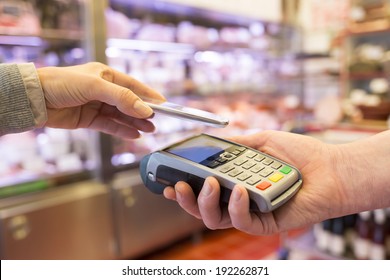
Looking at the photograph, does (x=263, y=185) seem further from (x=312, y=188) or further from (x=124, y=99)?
(x=124, y=99)

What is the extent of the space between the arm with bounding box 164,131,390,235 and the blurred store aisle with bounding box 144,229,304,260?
4.75ft

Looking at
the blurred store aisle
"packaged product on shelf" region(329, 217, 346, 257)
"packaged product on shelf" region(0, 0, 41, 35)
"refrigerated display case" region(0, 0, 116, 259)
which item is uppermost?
"packaged product on shelf" region(0, 0, 41, 35)

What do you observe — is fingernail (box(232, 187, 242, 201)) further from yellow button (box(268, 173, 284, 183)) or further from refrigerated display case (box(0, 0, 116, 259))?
refrigerated display case (box(0, 0, 116, 259))

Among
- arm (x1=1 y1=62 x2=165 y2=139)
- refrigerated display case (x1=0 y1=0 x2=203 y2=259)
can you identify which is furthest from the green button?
refrigerated display case (x1=0 y1=0 x2=203 y2=259)

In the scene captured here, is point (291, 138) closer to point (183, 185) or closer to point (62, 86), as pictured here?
point (183, 185)

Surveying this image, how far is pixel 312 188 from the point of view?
75cm

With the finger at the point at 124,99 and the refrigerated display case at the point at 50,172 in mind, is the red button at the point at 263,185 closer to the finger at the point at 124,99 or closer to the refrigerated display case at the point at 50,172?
the finger at the point at 124,99

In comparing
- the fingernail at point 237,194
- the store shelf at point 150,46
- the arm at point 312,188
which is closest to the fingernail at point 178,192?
the arm at point 312,188

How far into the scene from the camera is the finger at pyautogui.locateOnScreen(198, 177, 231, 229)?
2.12 feet

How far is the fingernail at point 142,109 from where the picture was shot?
2.36 ft

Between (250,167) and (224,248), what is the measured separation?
1.78m

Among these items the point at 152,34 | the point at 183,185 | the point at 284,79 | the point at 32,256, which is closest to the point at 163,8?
the point at 152,34

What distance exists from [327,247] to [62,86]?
1446 millimetres

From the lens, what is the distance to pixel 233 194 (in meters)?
0.63
